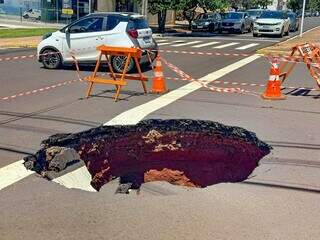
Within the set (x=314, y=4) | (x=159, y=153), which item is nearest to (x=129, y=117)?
(x=159, y=153)

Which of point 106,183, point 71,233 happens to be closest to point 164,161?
point 106,183

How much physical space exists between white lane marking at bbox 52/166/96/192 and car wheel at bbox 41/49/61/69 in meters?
9.88

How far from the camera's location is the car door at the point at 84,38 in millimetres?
14891

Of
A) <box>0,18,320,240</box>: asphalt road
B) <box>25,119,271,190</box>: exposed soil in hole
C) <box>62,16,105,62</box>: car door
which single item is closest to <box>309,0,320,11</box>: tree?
<box>62,16,105,62</box>: car door

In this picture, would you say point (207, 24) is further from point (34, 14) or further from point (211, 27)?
point (34, 14)

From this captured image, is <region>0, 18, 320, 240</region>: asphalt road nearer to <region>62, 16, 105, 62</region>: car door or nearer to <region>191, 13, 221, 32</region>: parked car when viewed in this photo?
<region>62, 16, 105, 62</region>: car door

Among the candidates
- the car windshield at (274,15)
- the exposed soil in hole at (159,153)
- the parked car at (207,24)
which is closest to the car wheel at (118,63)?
the exposed soil in hole at (159,153)

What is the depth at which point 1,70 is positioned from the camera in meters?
14.7

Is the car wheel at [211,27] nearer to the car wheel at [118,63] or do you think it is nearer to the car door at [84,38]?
the car door at [84,38]

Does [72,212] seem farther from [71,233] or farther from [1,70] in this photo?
[1,70]

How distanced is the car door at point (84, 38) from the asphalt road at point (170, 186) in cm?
259

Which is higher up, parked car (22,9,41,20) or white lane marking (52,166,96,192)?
parked car (22,9,41,20)

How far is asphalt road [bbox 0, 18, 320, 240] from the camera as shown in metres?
4.32

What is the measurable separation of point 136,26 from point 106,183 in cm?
981
